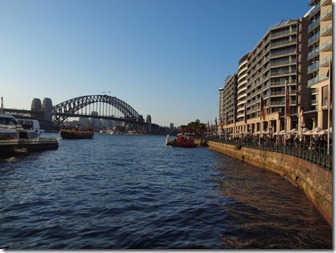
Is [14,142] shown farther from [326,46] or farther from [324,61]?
[326,46]

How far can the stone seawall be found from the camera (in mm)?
16341

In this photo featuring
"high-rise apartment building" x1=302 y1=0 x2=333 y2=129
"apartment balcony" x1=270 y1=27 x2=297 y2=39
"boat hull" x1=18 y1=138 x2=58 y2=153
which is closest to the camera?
"high-rise apartment building" x1=302 y1=0 x2=333 y2=129

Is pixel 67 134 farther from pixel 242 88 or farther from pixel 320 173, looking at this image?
pixel 320 173

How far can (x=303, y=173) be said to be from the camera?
24266 millimetres

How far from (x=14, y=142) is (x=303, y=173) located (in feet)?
143

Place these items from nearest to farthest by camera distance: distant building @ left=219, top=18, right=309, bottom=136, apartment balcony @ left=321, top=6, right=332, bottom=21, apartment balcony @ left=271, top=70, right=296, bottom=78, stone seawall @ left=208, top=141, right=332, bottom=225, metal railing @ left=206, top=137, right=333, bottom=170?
stone seawall @ left=208, top=141, right=332, bottom=225
metal railing @ left=206, top=137, right=333, bottom=170
apartment balcony @ left=321, top=6, right=332, bottom=21
distant building @ left=219, top=18, right=309, bottom=136
apartment balcony @ left=271, top=70, right=296, bottom=78

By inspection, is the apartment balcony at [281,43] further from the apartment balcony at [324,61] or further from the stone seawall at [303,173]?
the stone seawall at [303,173]

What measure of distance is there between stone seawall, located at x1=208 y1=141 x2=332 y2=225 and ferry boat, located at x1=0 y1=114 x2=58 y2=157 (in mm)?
36200

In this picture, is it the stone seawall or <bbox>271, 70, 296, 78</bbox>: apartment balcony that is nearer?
the stone seawall

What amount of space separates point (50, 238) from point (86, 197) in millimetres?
7824

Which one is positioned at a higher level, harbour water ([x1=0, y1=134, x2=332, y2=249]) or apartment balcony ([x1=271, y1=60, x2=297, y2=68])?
apartment balcony ([x1=271, y1=60, x2=297, y2=68])

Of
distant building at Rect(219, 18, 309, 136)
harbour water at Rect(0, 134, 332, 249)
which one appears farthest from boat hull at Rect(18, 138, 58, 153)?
distant building at Rect(219, 18, 309, 136)

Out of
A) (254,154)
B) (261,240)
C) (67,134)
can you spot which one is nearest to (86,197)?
(261,240)

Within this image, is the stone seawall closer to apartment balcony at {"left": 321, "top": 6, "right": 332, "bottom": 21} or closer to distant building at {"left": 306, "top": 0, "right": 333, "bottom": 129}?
distant building at {"left": 306, "top": 0, "right": 333, "bottom": 129}
